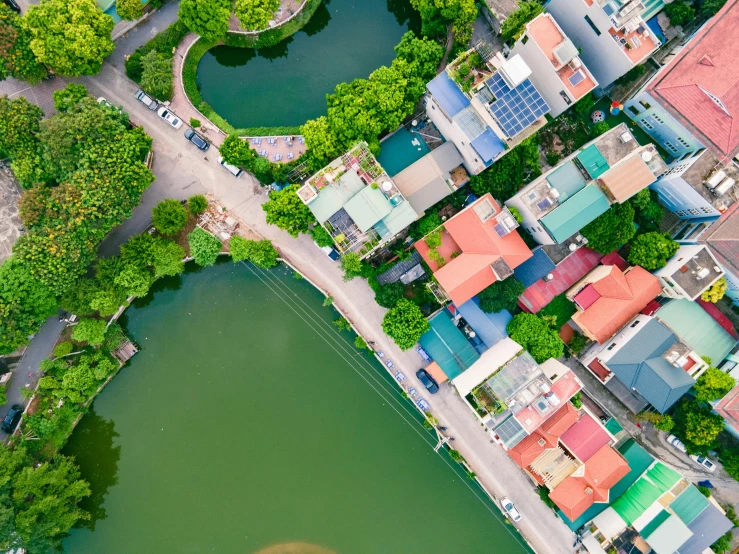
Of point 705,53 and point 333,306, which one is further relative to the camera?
point 333,306

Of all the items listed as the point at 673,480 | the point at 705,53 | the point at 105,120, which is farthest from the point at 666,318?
the point at 105,120

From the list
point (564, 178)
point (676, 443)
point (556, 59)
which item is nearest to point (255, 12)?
point (556, 59)

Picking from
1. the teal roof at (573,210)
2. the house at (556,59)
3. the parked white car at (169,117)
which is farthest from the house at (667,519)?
the parked white car at (169,117)

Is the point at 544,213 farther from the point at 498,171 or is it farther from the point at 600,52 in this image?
the point at 600,52

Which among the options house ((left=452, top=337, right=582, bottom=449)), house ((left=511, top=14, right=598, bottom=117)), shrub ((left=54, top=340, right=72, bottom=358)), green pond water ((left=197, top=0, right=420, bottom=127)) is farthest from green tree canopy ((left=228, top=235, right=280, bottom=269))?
house ((left=511, top=14, right=598, bottom=117))

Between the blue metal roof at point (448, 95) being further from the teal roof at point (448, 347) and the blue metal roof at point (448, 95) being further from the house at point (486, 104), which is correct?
the teal roof at point (448, 347)

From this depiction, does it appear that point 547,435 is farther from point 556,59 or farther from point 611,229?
point 556,59
